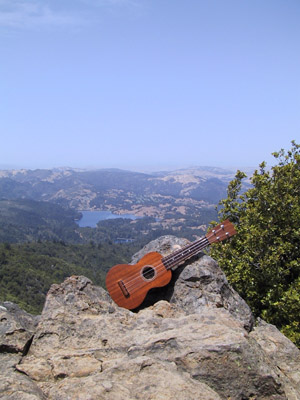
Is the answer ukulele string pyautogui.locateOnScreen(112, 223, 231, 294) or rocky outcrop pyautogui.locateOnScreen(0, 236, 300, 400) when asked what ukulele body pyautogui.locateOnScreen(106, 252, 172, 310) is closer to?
ukulele string pyautogui.locateOnScreen(112, 223, 231, 294)

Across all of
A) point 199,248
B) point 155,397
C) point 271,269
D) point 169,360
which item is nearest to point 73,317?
point 169,360

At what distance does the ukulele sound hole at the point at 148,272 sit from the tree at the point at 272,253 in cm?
536

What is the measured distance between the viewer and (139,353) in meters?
6.08

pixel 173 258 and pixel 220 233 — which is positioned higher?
pixel 220 233

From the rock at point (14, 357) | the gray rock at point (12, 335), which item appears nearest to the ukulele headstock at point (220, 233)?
the rock at point (14, 357)

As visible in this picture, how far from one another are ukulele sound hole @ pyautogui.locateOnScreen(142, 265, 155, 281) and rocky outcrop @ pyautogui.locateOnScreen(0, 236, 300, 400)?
1.67 meters

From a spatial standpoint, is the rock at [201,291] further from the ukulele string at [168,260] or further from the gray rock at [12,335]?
the gray rock at [12,335]

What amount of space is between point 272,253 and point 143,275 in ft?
20.9

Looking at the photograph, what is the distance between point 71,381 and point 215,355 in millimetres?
2467

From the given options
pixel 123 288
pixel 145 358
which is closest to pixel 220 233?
pixel 123 288

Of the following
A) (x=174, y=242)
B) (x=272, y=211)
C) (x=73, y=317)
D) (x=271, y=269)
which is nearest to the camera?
(x=73, y=317)

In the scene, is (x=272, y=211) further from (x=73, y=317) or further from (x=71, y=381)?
(x=71, y=381)

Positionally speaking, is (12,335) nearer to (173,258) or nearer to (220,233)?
(173,258)

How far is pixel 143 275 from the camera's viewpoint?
10211 millimetres
